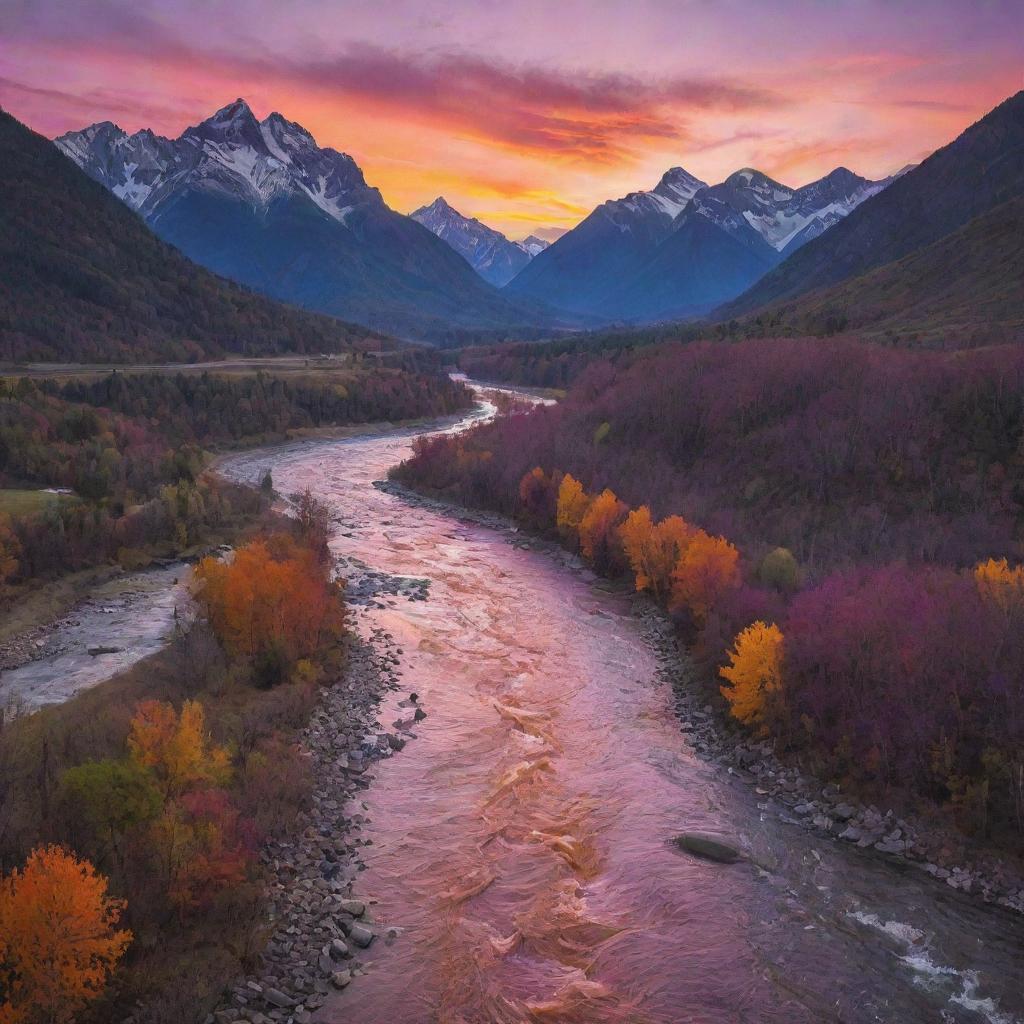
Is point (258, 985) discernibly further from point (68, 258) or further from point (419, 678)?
point (68, 258)

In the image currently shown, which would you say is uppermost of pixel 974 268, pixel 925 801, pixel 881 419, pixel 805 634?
pixel 974 268

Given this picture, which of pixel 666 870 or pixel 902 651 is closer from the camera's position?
pixel 666 870

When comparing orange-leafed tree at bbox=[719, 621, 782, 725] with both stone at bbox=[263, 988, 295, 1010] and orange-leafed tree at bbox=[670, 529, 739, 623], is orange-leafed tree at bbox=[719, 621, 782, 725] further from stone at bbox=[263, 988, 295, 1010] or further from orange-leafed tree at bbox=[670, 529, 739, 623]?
stone at bbox=[263, 988, 295, 1010]

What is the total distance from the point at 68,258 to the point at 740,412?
13305 cm

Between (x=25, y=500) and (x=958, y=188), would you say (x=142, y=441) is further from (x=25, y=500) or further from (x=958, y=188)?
(x=958, y=188)

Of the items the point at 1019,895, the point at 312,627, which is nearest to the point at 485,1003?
the point at 1019,895

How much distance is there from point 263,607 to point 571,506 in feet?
84.8

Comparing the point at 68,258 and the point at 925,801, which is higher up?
the point at 68,258

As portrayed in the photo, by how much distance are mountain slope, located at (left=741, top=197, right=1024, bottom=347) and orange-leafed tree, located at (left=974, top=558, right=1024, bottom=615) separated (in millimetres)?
36130

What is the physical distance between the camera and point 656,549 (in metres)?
42.3

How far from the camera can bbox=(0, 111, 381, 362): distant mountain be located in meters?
126

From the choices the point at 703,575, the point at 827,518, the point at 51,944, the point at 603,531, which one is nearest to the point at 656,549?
the point at 703,575

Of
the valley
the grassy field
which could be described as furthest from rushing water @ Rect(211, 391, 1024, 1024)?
the grassy field

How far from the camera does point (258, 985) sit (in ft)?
52.9
